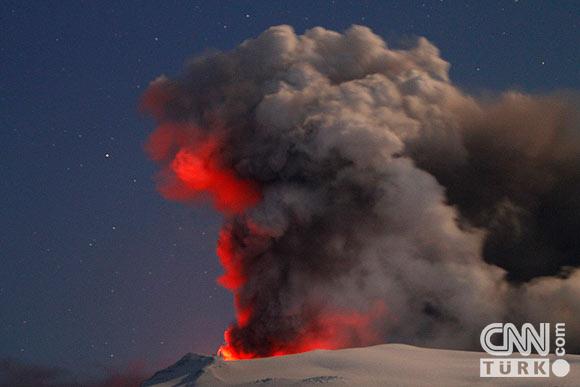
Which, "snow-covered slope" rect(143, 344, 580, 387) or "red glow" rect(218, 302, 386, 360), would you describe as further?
"red glow" rect(218, 302, 386, 360)

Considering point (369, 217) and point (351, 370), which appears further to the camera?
point (369, 217)

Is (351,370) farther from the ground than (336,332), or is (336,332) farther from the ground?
(336,332)

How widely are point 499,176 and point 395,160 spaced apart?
10.8 metres

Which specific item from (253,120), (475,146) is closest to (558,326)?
(475,146)

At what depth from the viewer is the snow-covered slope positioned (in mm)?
23875

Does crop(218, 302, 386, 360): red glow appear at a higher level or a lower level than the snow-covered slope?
higher

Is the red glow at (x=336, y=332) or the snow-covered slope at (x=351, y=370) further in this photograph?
the red glow at (x=336, y=332)

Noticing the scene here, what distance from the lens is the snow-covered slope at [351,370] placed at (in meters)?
23.9

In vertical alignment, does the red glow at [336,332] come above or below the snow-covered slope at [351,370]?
above

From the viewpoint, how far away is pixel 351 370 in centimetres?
2539

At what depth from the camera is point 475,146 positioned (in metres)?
62.6

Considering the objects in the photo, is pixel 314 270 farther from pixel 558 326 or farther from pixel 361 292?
pixel 558 326

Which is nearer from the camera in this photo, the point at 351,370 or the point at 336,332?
the point at 351,370

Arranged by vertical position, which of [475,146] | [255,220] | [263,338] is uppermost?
[475,146]
